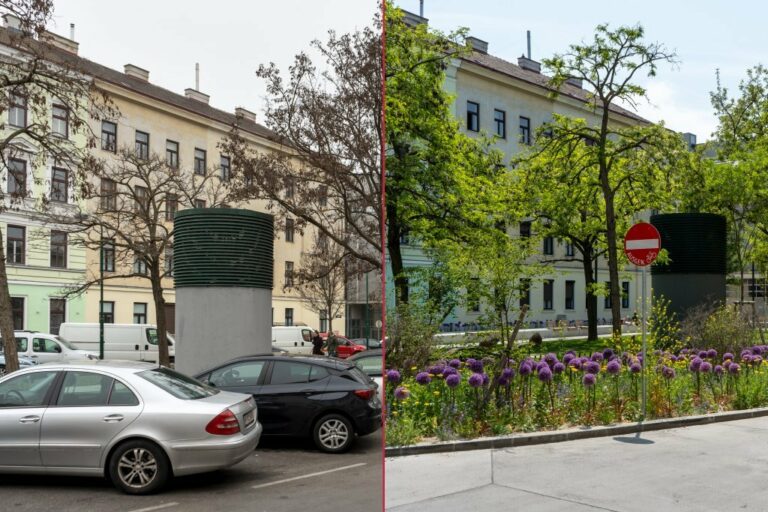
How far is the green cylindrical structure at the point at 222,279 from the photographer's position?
4.19 metres

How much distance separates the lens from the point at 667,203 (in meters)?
11.2

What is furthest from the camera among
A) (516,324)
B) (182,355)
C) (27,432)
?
(182,355)

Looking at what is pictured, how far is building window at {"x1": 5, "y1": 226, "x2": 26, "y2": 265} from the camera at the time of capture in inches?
128

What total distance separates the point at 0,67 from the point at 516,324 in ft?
8.43

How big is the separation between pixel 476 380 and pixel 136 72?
3.25 m

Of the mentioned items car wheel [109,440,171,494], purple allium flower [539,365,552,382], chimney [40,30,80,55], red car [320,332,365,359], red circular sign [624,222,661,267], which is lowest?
purple allium flower [539,365,552,382]

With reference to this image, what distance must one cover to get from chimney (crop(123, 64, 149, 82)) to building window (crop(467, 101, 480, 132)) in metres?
1.18

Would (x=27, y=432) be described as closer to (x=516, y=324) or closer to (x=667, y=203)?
(x=516, y=324)

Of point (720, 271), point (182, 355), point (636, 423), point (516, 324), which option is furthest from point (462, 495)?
point (720, 271)

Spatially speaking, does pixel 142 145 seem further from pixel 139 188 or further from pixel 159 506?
pixel 159 506

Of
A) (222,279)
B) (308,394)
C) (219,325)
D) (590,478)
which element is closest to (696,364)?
(590,478)

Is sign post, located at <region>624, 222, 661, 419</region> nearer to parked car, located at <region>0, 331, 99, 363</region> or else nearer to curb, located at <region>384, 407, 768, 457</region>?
curb, located at <region>384, 407, 768, 457</region>

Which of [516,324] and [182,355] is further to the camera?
[182,355]

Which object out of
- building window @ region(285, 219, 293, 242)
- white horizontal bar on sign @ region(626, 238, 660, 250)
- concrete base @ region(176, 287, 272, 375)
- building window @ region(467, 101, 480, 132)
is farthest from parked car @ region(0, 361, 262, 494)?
white horizontal bar on sign @ region(626, 238, 660, 250)
